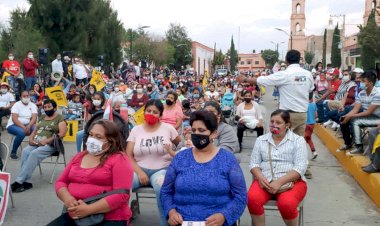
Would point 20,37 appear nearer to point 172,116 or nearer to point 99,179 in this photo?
point 172,116

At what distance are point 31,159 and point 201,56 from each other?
91.5 metres

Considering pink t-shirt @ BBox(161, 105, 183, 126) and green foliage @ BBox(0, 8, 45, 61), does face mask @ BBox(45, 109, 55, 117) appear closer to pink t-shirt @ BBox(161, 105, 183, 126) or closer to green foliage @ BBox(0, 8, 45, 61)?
pink t-shirt @ BBox(161, 105, 183, 126)

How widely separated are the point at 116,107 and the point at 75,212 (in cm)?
553

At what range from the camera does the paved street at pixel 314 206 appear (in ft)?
19.0

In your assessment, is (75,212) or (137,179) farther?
(137,179)

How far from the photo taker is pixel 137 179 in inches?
201

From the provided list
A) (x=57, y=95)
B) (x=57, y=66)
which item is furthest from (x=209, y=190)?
(x=57, y=66)

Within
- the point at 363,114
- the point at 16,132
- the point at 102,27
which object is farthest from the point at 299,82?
the point at 102,27

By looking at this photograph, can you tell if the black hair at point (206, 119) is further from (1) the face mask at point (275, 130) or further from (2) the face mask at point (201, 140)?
(1) the face mask at point (275, 130)

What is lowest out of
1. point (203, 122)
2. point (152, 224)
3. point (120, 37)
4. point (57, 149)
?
point (152, 224)

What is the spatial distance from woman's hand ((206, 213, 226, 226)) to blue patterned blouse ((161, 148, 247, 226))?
0.15 feet

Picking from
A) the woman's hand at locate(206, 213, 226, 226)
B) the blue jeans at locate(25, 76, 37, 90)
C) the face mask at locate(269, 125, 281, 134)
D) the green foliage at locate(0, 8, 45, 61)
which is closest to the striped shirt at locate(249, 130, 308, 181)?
the face mask at locate(269, 125, 281, 134)

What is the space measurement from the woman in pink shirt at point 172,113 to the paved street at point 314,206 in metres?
1.69

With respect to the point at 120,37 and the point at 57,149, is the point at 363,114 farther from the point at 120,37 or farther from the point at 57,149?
the point at 120,37
